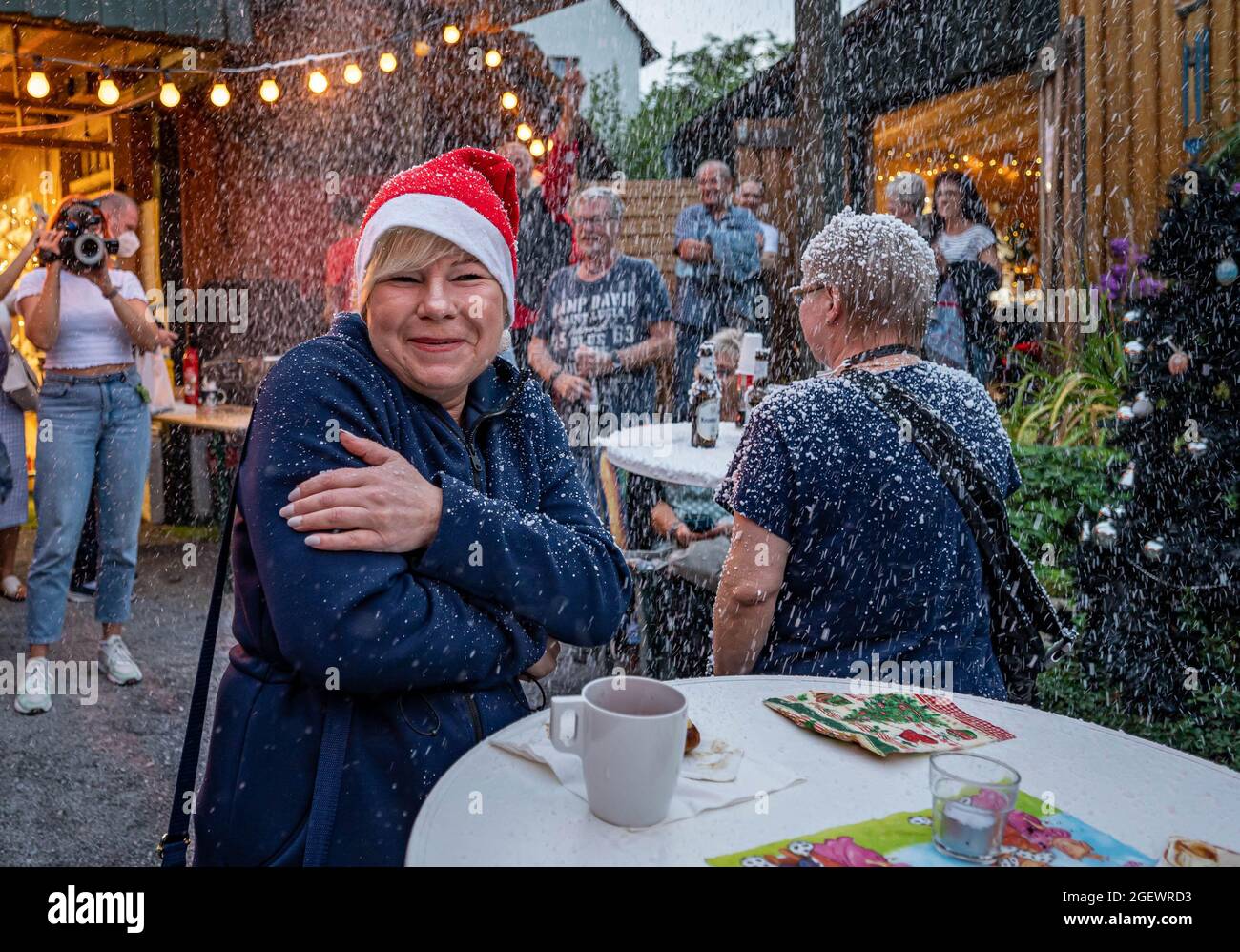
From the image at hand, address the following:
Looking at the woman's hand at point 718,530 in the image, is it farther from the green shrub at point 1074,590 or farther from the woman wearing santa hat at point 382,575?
the woman wearing santa hat at point 382,575

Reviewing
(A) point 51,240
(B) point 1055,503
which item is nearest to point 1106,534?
(B) point 1055,503

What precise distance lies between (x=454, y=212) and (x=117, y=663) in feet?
10.6

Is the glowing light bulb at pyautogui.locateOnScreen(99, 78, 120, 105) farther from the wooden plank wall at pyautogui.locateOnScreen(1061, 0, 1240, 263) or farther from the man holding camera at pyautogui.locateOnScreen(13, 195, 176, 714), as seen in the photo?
the wooden plank wall at pyautogui.locateOnScreen(1061, 0, 1240, 263)

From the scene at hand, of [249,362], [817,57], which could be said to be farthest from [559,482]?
[249,362]

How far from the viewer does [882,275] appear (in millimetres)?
1891

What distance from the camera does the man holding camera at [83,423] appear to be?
11.9 ft

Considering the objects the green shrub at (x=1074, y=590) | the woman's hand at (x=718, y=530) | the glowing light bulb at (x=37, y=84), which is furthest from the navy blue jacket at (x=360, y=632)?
the glowing light bulb at (x=37, y=84)

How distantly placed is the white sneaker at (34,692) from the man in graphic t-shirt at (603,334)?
2.37 m

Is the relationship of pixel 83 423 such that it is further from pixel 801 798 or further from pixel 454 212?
pixel 801 798

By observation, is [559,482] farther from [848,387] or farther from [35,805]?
[35,805]

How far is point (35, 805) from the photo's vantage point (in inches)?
111

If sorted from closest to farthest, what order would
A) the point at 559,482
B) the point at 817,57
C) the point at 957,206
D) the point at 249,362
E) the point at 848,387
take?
the point at 559,482 < the point at 848,387 < the point at 817,57 < the point at 957,206 < the point at 249,362
